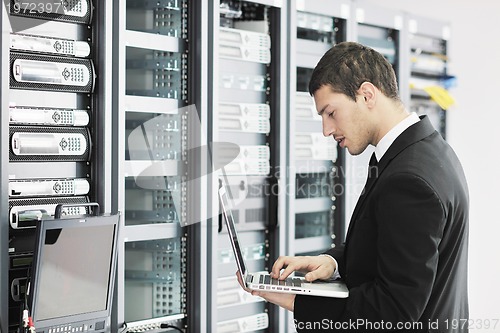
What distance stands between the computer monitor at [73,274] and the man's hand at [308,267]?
697 mm

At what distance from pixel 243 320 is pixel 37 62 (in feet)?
5.05

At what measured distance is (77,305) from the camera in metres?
2.48

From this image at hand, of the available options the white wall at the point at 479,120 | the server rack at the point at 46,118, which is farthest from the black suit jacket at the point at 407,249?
the white wall at the point at 479,120

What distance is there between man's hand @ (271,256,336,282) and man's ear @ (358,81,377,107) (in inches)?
19.5

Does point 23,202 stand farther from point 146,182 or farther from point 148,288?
point 148,288

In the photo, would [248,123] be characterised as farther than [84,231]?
Yes

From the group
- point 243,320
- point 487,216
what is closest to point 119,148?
point 243,320

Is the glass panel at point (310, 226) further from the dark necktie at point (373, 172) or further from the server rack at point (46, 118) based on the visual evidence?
the dark necktie at point (373, 172)

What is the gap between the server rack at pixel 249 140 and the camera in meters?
3.32

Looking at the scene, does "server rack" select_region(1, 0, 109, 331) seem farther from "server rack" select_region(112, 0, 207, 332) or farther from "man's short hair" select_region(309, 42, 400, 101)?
"man's short hair" select_region(309, 42, 400, 101)

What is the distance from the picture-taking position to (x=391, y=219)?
181 cm

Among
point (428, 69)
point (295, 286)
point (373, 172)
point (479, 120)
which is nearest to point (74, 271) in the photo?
point (295, 286)

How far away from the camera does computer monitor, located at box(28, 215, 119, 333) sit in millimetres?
2328

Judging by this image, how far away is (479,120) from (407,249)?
3.74 metres
